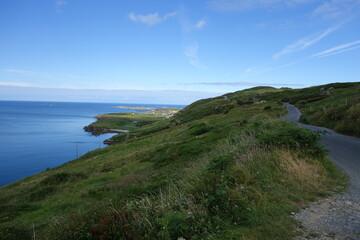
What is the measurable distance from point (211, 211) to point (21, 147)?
78.8 meters

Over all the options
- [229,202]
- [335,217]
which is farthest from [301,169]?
[229,202]

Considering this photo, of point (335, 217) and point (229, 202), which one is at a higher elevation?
point (229, 202)

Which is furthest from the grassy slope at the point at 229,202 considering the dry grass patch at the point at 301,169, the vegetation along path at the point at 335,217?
the vegetation along path at the point at 335,217

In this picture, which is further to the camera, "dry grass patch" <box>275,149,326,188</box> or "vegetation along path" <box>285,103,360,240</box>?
"dry grass patch" <box>275,149,326,188</box>

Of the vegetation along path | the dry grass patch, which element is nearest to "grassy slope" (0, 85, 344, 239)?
the dry grass patch

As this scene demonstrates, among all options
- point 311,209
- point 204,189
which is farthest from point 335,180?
point 204,189

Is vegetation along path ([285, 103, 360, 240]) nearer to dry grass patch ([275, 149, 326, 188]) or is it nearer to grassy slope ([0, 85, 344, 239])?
grassy slope ([0, 85, 344, 239])

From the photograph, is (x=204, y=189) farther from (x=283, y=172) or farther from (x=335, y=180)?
(x=335, y=180)

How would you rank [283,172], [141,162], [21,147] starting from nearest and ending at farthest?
[283,172] → [141,162] → [21,147]

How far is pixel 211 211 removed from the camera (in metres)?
5.35

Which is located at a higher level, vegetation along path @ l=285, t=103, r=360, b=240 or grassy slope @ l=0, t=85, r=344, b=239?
grassy slope @ l=0, t=85, r=344, b=239

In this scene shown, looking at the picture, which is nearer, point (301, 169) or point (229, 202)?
point (229, 202)

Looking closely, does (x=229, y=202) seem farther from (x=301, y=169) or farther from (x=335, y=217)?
(x=301, y=169)

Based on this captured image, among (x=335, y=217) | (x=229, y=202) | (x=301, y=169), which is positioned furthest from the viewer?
(x=301, y=169)
